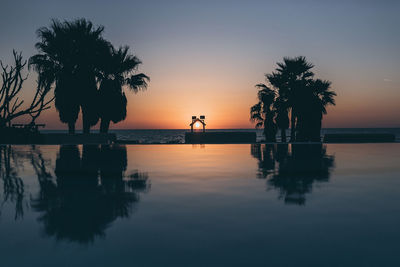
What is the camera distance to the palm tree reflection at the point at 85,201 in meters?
5.23

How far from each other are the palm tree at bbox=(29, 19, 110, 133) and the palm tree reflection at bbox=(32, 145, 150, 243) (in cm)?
2285

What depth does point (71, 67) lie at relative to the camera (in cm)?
3312

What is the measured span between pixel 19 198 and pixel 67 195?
0.95m

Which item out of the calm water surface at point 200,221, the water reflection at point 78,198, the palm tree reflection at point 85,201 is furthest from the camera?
the water reflection at point 78,198

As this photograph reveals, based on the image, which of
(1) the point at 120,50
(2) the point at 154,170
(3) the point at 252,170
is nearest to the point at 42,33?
(1) the point at 120,50

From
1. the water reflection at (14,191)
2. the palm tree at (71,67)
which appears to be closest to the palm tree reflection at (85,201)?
the water reflection at (14,191)

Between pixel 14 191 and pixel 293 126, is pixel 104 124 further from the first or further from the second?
pixel 14 191

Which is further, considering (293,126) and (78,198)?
(293,126)

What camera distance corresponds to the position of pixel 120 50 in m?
35.1

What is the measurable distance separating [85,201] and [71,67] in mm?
28771

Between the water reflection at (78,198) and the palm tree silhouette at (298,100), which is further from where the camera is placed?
the palm tree silhouette at (298,100)

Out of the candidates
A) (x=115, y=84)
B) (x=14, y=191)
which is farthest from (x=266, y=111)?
(x=14, y=191)

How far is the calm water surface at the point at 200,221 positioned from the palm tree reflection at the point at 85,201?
21 millimetres

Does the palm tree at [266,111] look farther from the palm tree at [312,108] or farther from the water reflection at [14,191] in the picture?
the water reflection at [14,191]
